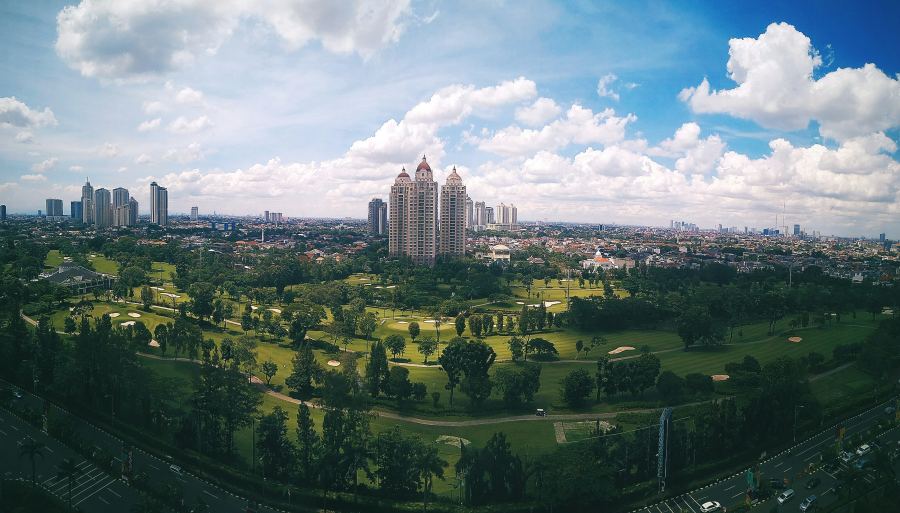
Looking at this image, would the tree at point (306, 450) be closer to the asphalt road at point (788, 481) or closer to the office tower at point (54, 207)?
the asphalt road at point (788, 481)

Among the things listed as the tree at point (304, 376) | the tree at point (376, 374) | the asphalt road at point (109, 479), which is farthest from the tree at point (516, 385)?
the asphalt road at point (109, 479)

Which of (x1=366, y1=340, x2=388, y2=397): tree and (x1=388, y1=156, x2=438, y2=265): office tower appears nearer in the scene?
(x1=366, y1=340, x2=388, y2=397): tree

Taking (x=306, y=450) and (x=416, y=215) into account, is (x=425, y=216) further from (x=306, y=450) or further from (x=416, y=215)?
(x=306, y=450)

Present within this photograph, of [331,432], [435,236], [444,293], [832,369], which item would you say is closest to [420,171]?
[435,236]

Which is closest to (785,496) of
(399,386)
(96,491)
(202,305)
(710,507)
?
(710,507)

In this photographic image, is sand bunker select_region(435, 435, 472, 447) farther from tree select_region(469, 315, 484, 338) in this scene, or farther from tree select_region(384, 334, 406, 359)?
tree select_region(469, 315, 484, 338)

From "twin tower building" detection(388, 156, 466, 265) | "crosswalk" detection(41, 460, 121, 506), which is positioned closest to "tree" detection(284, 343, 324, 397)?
"crosswalk" detection(41, 460, 121, 506)
